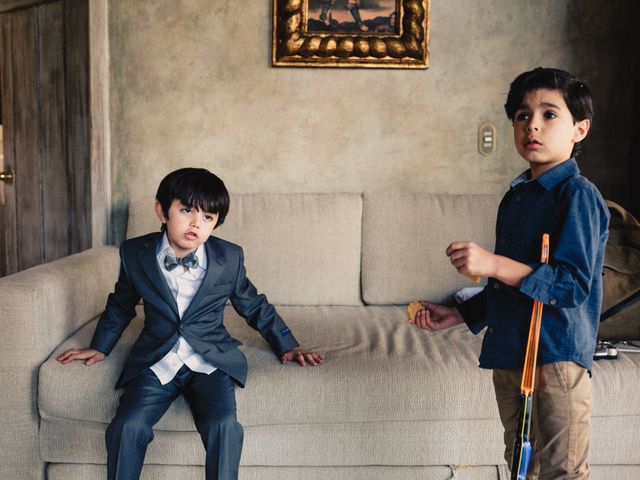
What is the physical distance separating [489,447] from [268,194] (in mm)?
1353

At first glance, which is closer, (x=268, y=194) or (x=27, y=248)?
(x=268, y=194)

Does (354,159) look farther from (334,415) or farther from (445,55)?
(334,415)

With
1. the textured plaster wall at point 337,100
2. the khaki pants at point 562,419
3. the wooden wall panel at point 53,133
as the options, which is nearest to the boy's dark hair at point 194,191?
the khaki pants at point 562,419

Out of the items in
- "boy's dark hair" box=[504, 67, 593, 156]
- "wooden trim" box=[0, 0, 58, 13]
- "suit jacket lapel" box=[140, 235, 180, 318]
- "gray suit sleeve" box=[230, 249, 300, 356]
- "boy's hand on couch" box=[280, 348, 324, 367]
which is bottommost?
"boy's hand on couch" box=[280, 348, 324, 367]

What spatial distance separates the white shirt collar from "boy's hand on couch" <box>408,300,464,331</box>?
2.08 feet

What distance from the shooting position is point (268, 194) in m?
2.55

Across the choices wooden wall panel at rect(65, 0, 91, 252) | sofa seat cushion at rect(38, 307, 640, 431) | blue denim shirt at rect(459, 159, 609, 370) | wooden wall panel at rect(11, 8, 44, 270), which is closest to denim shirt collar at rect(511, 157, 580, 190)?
blue denim shirt at rect(459, 159, 609, 370)

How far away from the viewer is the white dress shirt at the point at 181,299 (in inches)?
64.4

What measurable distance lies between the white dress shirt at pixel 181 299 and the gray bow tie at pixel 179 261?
28 millimetres

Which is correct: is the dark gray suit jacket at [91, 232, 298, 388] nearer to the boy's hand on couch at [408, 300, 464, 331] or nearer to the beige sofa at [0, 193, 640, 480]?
the beige sofa at [0, 193, 640, 480]

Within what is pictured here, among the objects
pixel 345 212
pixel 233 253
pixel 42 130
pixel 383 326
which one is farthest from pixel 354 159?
pixel 42 130

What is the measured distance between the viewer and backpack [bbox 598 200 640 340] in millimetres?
1892

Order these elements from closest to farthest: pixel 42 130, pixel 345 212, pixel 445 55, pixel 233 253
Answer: pixel 233 253
pixel 345 212
pixel 445 55
pixel 42 130

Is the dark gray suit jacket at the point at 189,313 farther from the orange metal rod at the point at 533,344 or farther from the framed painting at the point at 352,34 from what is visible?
the framed painting at the point at 352,34
